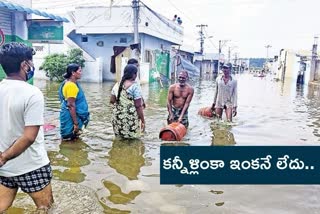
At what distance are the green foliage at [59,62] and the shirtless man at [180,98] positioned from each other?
18.1 meters

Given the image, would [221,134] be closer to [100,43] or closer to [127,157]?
[127,157]

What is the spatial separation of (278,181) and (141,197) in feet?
5.41

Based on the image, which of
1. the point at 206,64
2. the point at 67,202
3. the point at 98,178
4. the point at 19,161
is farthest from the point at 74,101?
the point at 206,64

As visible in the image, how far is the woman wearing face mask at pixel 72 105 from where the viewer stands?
6.14 meters

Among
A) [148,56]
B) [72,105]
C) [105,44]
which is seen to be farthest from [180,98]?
[148,56]

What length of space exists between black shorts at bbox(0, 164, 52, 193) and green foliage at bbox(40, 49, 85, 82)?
22.3 metres

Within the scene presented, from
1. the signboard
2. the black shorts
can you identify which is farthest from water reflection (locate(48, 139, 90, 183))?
the signboard

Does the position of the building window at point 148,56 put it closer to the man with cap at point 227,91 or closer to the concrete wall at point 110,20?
the concrete wall at point 110,20

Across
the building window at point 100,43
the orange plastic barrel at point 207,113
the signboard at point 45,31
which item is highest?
the building window at point 100,43

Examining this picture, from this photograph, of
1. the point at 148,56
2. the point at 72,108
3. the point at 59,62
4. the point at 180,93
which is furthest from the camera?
the point at 148,56

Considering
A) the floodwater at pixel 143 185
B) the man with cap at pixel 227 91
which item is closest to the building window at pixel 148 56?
the man with cap at pixel 227 91

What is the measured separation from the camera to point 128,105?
252 inches

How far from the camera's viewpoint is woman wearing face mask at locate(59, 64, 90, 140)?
242 inches

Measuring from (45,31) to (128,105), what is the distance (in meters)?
6.72
